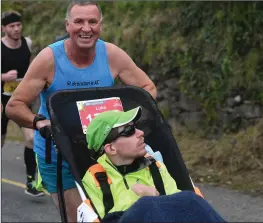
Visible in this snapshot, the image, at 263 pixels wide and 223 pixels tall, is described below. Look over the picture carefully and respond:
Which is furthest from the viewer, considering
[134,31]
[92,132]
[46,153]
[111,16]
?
[111,16]

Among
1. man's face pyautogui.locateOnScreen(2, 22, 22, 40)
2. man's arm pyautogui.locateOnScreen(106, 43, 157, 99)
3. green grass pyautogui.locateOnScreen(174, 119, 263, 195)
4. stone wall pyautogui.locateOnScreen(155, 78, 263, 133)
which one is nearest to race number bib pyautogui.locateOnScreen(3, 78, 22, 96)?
man's face pyautogui.locateOnScreen(2, 22, 22, 40)

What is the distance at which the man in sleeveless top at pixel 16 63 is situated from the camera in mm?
9242

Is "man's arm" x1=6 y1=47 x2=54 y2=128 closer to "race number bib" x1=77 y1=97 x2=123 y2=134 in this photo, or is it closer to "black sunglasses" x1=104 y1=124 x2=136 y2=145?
"race number bib" x1=77 y1=97 x2=123 y2=134

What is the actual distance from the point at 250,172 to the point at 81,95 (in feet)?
15.6

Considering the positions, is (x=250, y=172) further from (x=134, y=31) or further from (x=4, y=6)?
(x=4, y=6)

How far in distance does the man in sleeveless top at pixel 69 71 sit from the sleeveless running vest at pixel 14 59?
404cm

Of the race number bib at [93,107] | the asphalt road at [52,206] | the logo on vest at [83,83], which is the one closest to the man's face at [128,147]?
the race number bib at [93,107]

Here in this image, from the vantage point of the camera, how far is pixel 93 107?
5.35 metres

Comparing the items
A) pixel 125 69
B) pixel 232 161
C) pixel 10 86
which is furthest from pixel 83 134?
pixel 232 161

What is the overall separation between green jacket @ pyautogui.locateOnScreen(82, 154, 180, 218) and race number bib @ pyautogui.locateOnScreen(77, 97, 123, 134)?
45cm

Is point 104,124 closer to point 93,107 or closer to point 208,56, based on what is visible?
point 93,107

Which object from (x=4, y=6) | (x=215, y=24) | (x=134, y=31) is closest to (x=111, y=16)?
(x=134, y=31)

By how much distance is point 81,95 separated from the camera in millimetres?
5336

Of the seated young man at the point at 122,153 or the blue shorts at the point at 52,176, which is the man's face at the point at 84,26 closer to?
the seated young man at the point at 122,153
